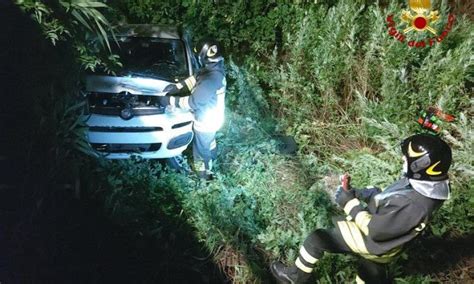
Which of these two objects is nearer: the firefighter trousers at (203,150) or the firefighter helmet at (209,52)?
the firefighter helmet at (209,52)

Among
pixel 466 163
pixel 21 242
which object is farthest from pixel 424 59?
pixel 21 242

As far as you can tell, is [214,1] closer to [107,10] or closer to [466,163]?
[107,10]

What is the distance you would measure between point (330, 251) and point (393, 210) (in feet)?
2.25

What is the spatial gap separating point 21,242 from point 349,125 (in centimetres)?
415

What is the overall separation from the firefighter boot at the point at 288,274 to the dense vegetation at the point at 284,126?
11cm

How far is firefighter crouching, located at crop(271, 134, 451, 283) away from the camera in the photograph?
2516mm

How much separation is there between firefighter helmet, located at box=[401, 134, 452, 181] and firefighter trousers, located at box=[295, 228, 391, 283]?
29.6 inches

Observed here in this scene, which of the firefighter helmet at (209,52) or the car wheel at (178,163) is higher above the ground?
the firefighter helmet at (209,52)

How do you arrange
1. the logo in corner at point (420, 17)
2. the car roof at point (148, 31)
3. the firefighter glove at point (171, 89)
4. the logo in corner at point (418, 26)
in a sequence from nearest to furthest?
the firefighter glove at point (171, 89), the car roof at point (148, 31), the logo in corner at point (418, 26), the logo in corner at point (420, 17)

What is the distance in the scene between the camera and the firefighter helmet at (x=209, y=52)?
4.15 m

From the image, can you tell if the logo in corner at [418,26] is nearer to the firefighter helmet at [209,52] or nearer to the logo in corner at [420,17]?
the logo in corner at [420,17]

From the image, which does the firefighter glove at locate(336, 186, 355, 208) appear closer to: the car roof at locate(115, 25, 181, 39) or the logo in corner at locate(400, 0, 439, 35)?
the car roof at locate(115, 25, 181, 39)

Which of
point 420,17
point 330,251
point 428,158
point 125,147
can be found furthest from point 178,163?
point 420,17

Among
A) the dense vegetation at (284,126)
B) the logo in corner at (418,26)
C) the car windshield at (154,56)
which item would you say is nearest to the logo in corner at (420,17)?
the logo in corner at (418,26)
